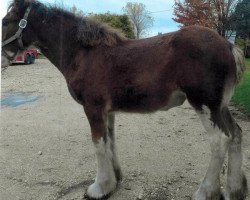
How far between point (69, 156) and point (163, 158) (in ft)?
4.67

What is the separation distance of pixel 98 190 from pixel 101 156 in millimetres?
420

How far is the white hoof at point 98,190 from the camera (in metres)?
4.36

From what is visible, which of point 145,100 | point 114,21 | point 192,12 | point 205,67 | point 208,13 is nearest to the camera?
point 205,67

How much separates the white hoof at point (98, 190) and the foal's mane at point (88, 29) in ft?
5.28

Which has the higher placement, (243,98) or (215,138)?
(215,138)

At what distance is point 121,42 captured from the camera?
4.39m

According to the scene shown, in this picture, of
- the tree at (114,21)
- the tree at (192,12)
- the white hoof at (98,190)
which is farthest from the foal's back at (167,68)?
the tree at (192,12)

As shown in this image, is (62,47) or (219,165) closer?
(219,165)

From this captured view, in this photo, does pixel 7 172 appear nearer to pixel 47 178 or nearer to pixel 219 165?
pixel 47 178

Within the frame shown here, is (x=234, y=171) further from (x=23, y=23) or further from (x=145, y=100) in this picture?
(x=23, y=23)

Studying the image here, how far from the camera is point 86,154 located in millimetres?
5871

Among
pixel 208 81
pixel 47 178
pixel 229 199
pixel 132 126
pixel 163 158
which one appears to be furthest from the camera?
pixel 132 126

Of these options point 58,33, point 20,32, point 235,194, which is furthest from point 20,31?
point 235,194

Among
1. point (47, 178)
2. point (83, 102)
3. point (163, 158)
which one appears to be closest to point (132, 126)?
point (163, 158)
